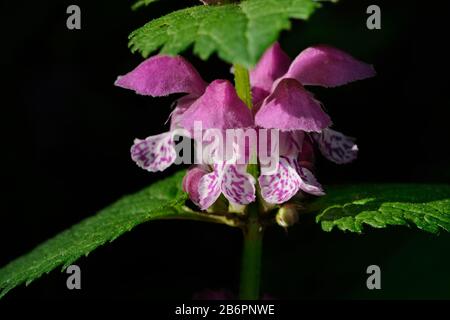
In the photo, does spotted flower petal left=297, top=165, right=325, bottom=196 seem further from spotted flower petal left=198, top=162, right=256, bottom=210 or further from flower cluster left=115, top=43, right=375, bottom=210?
spotted flower petal left=198, top=162, right=256, bottom=210

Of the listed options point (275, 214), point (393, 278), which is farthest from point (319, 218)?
point (393, 278)

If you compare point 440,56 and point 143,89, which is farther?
point 440,56

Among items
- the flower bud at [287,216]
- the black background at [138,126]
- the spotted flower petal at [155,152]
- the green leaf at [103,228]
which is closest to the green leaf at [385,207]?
the flower bud at [287,216]

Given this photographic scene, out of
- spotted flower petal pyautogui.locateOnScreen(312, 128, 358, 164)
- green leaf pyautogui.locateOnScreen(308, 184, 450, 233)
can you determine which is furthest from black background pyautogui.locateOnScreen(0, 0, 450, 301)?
spotted flower petal pyautogui.locateOnScreen(312, 128, 358, 164)

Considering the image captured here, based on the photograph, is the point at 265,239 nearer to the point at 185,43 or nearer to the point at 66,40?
the point at 66,40

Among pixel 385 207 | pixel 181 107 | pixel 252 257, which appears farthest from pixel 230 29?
pixel 252 257

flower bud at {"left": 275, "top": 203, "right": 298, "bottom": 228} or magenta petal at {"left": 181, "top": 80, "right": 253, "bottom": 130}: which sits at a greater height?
magenta petal at {"left": 181, "top": 80, "right": 253, "bottom": 130}

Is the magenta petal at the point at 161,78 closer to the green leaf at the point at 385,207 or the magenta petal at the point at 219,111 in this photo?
the magenta petal at the point at 219,111
